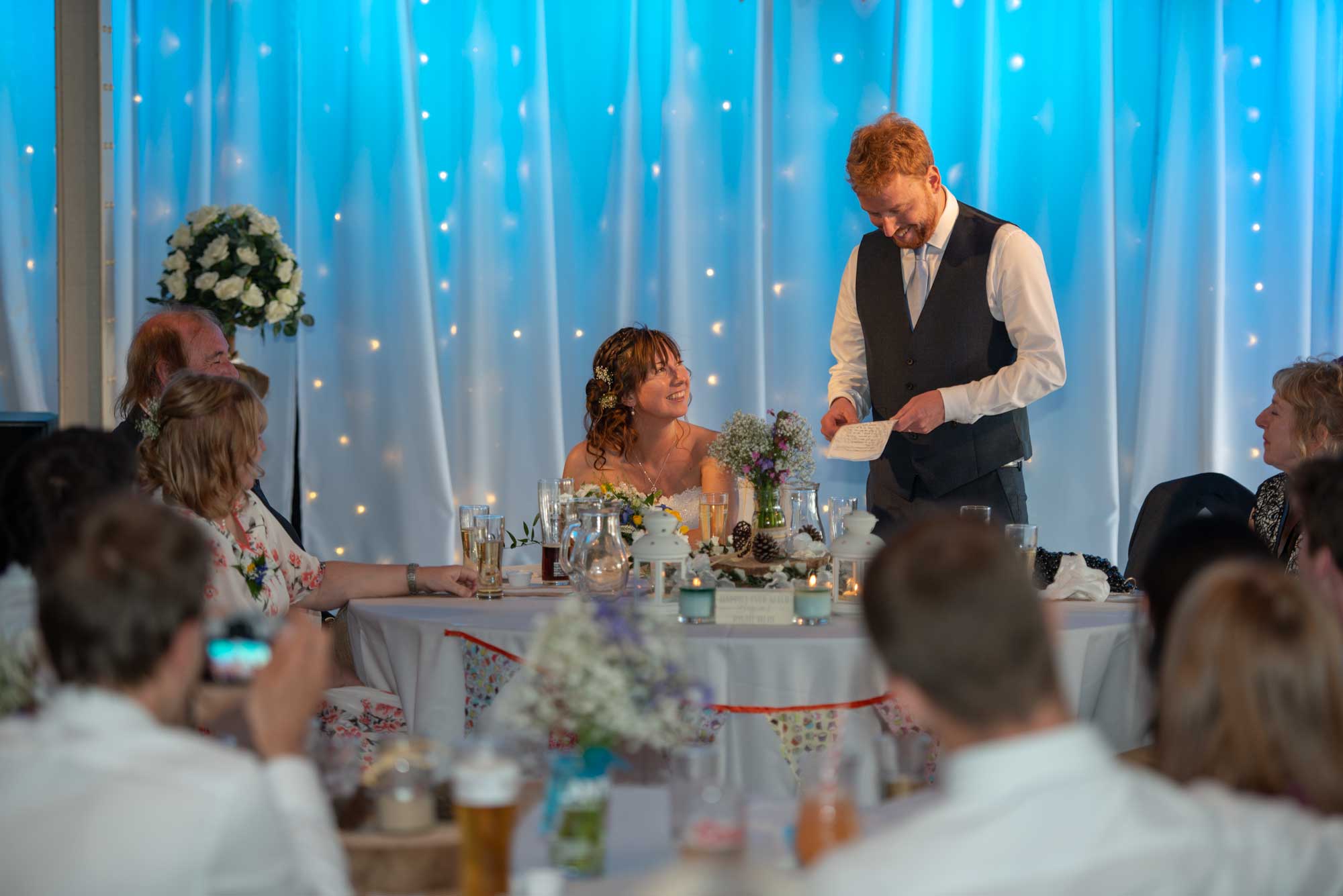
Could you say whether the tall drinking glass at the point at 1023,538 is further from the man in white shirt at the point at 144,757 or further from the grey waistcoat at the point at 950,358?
the man in white shirt at the point at 144,757

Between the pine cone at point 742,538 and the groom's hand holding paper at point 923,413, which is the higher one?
the groom's hand holding paper at point 923,413

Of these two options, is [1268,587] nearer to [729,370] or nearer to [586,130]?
[729,370]

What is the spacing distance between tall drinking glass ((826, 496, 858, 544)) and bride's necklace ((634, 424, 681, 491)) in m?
1.06

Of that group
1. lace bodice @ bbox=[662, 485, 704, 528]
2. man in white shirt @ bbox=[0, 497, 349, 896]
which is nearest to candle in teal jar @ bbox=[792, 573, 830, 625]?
lace bodice @ bbox=[662, 485, 704, 528]

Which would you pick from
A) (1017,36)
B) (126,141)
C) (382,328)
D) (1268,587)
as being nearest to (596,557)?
(1268,587)

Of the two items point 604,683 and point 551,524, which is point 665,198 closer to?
point 551,524

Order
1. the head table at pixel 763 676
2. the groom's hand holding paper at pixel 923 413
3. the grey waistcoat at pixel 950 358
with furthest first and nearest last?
the grey waistcoat at pixel 950 358 → the groom's hand holding paper at pixel 923 413 → the head table at pixel 763 676

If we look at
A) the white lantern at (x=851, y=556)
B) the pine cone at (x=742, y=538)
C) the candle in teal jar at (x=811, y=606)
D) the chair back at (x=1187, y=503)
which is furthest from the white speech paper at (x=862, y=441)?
the chair back at (x=1187, y=503)

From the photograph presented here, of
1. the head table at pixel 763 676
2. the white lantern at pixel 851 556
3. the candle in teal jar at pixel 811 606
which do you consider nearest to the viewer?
the head table at pixel 763 676

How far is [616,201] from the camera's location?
4941 millimetres

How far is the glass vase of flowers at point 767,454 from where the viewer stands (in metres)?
2.80

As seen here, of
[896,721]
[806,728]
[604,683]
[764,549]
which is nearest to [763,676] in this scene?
[806,728]

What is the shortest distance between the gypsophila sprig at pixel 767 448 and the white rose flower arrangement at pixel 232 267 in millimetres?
2026

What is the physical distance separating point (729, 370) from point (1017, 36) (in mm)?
1655
